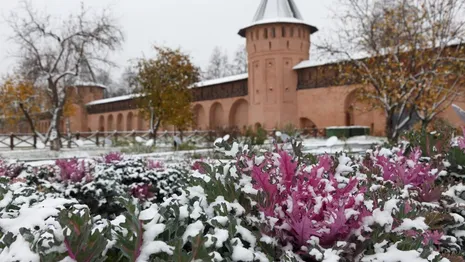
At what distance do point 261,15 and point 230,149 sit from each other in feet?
90.8

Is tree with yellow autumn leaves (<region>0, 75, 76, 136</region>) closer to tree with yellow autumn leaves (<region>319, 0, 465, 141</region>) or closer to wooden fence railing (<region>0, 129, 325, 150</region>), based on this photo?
wooden fence railing (<region>0, 129, 325, 150</region>)

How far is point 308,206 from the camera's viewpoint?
1.44 meters

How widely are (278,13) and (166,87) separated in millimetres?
9930

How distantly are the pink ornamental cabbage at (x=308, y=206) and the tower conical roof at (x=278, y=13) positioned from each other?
26740mm

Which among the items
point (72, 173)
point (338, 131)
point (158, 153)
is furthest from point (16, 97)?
point (72, 173)

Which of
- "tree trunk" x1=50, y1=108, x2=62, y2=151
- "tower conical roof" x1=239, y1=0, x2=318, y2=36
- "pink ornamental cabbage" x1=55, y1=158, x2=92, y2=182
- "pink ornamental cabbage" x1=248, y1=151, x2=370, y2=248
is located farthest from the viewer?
"tower conical roof" x1=239, y1=0, x2=318, y2=36

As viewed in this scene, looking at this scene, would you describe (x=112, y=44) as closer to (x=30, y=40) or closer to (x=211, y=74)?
(x=30, y=40)

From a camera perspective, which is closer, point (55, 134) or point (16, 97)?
point (55, 134)

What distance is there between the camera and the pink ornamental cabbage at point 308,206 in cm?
134

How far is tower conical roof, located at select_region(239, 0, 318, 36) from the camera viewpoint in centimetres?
2741

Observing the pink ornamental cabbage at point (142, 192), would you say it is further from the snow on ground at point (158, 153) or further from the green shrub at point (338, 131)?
the green shrub at point (338, 131)

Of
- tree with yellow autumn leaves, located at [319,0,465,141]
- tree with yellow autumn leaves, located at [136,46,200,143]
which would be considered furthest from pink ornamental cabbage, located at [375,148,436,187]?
tree with yellow autumn leaves, located at [136,46,200,143]

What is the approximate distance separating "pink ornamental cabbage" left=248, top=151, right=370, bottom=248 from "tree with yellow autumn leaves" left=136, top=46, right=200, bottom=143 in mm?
20448

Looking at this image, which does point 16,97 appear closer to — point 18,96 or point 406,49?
point 18,96
